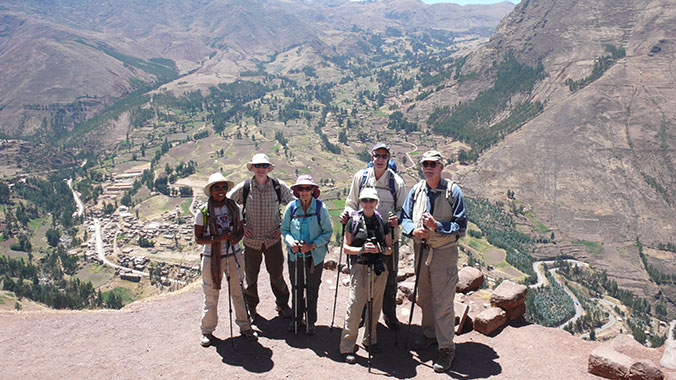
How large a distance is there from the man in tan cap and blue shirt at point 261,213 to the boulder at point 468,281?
5996 millimetres

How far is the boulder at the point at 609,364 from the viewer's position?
7394 mm

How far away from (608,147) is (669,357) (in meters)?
137

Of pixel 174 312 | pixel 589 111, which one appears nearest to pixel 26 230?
pixel 174 312

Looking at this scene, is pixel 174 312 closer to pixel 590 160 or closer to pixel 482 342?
pixel 482 342

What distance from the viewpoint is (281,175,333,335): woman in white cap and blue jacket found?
28.7 ft

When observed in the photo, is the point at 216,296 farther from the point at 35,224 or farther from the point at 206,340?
the point at 35,224

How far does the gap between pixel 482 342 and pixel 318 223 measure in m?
4.66

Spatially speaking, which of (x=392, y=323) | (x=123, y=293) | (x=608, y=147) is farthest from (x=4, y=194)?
(x=608, y=147)

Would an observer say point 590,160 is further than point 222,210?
Yes

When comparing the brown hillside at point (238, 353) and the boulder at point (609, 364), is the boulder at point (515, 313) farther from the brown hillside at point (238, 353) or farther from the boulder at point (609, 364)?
the boulder at point (609, 364)

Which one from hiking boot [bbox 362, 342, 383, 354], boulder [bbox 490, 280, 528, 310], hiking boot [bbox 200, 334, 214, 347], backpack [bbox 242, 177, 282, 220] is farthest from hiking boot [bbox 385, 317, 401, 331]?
hiking boot [bbox 200, 334, 214, 347]

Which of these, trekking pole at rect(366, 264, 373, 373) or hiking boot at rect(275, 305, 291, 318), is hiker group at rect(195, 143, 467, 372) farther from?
hiking boot at rect(275, 305, 291, 318)

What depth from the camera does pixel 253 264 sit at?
9711 mm

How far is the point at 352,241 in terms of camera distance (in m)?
8.11
